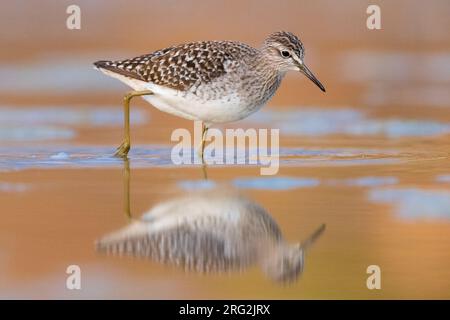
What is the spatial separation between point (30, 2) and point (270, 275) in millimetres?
17234

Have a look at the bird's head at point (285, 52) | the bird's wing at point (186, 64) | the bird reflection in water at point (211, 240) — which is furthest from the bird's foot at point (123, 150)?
the bird reflection in water at point (211, 240)

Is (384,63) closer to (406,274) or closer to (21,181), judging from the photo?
(21,181)

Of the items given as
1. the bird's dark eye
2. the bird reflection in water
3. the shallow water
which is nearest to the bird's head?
the bird's dark eye

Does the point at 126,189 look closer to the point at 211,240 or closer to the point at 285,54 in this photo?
the point at 211,240

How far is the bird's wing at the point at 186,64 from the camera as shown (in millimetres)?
13305

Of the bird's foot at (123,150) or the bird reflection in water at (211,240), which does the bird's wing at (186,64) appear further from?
the bird reflection in water at (211,240)

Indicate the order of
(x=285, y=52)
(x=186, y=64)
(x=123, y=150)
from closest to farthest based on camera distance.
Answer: (x=186, y=64), (x=123, y=150), (x=285, y=52)

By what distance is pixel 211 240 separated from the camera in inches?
371

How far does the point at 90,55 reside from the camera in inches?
853

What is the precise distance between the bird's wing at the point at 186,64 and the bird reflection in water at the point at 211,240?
2943mm

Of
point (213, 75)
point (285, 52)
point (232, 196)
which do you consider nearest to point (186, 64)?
point (213, 75)

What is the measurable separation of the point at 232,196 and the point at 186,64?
2912mm

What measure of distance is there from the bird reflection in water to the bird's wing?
2.94 m

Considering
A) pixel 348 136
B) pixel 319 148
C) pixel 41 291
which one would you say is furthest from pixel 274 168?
pixel 41 291
